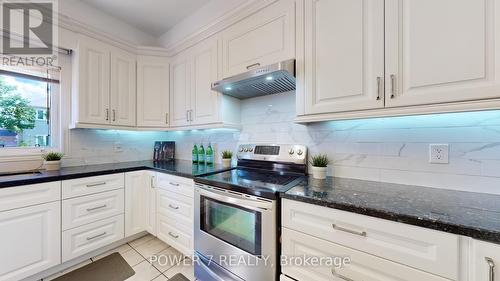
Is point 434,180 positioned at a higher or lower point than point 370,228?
higher

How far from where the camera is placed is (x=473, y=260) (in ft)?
2.26

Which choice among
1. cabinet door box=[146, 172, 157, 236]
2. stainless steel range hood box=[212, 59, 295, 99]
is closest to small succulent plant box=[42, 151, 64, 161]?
cabinet door box=[146, 172, 157, 236]

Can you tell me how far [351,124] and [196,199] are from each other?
135 cm

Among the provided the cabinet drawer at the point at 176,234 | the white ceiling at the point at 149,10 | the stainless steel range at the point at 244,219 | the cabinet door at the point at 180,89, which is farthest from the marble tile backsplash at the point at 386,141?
the white ceiling at the point at 149,10

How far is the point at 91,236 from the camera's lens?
5.97 feet

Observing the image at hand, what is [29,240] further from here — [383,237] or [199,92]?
[383,237]

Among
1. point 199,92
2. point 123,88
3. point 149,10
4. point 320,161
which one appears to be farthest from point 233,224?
point 149,10

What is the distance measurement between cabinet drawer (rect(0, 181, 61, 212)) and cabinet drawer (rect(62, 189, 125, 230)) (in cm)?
12

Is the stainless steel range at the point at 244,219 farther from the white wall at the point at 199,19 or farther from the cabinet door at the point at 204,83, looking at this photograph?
the white wall at the point at 199,19

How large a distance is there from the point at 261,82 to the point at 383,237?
1252 mm

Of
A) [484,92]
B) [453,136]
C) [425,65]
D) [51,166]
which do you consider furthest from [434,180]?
[51,166]

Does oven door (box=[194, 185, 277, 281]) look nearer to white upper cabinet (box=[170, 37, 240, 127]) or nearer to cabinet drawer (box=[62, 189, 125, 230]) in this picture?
white upper cabinet (box=[170, 37, 240, 127])

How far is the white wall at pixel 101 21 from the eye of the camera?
80.8 inches

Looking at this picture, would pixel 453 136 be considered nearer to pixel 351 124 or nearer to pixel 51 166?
pixel 351 124
